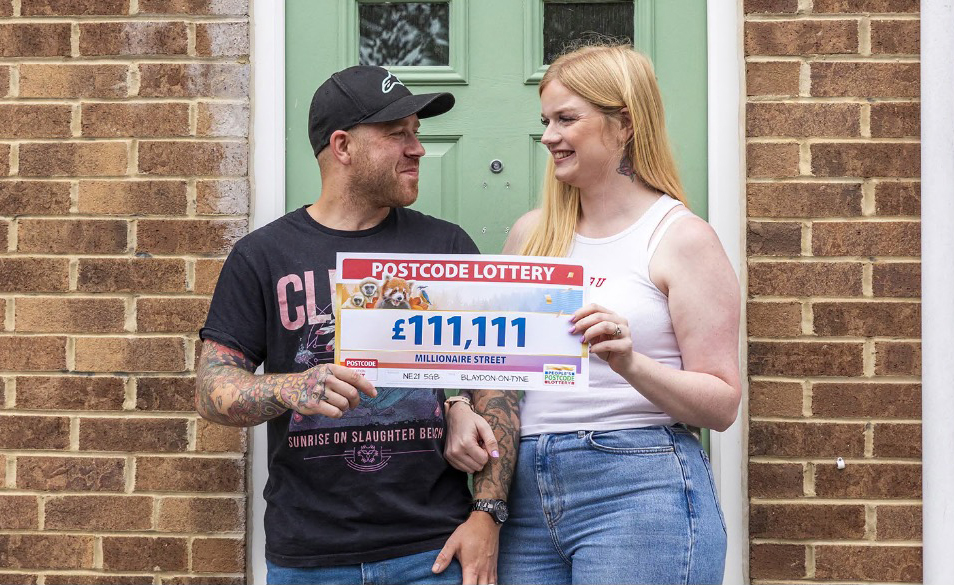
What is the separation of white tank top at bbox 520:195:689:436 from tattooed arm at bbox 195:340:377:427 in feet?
1.55

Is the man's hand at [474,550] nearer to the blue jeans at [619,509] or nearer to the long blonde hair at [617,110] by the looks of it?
the blue jeans at [619,509]

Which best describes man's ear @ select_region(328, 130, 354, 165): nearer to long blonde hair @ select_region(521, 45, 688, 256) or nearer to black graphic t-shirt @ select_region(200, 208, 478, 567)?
black graphic t-shirt @ select_region(200, 208, 478, 567)

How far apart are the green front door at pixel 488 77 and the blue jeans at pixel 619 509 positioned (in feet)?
3.29

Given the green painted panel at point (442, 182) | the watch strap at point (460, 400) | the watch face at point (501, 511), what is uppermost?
the green painted panel at point (442, 182)

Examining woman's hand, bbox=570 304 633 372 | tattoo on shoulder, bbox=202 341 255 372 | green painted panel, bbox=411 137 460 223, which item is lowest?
tattoo on shoulder, bbox=202 341 255 372

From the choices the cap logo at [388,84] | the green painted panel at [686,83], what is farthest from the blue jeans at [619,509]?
the green painted panel at [686,83]

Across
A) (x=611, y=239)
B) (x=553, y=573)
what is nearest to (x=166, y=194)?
(x=611, y=239)

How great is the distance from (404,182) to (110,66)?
3.99ft

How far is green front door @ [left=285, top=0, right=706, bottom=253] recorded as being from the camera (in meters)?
3.08

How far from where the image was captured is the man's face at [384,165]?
2.41 m

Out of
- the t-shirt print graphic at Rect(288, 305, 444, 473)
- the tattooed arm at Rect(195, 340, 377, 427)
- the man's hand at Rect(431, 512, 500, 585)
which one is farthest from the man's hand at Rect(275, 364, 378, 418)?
the man's hand at Rect(431, 512, 500, 585)

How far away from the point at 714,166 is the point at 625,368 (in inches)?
45.6

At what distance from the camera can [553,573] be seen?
2.29m

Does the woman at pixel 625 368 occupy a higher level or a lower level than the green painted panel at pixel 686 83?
lower
